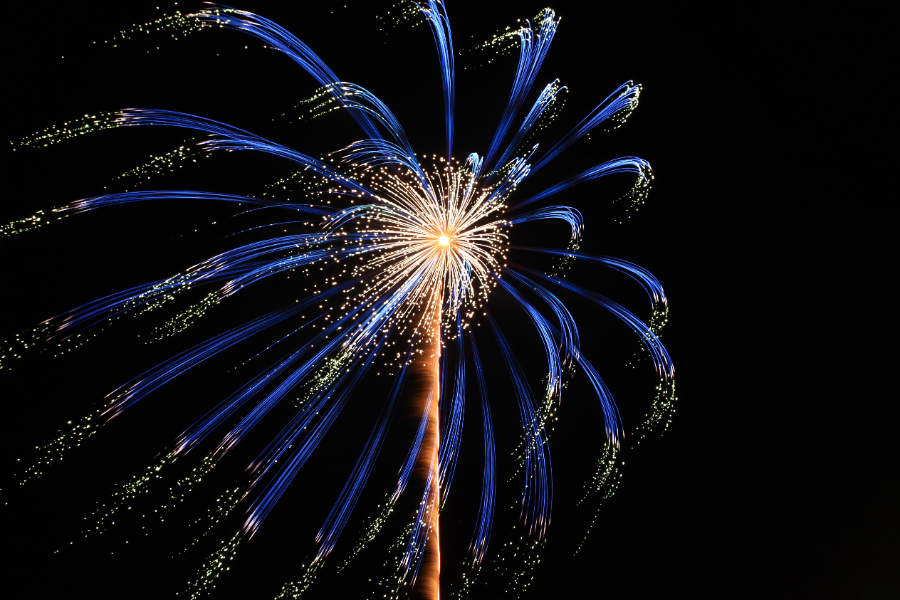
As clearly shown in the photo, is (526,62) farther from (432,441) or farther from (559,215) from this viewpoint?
(432,441)

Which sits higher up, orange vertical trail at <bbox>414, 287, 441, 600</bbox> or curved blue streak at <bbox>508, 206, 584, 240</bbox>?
curved blue streak at <bbox>508, 206, 584, 240</bbox>

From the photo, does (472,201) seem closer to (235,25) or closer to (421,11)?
(421,11)

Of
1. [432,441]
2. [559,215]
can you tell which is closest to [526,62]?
[559,215]

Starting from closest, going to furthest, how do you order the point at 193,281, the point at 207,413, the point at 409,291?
1. the point at 193,281
2. the point at 409,291
3. the point at 207,413

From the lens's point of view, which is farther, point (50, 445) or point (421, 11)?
point (50, 445)

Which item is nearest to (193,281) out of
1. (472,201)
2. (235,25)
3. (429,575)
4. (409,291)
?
(409,291)

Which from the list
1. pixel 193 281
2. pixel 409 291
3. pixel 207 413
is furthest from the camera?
pixel 207 413

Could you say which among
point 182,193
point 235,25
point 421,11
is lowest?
point 182,193

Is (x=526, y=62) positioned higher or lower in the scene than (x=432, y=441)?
higher

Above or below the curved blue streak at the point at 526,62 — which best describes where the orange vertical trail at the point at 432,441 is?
below

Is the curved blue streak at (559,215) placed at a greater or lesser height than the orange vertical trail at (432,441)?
greater

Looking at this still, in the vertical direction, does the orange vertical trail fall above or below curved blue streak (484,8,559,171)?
below
